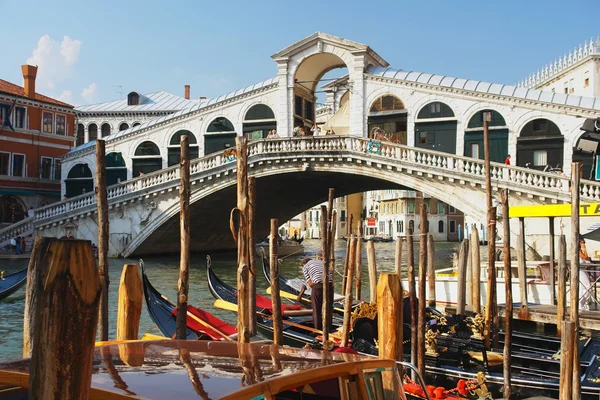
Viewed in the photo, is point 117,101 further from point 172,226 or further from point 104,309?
point 104,309

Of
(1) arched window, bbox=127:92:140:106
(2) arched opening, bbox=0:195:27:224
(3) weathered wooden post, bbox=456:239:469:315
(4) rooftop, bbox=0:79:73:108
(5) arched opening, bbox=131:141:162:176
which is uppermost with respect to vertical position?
(1) arched window, bbox=127:92:140:106

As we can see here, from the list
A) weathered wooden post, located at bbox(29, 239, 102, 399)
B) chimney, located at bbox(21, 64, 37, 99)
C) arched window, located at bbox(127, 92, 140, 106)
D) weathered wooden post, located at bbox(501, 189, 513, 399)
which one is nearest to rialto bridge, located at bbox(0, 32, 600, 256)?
chimney, located at bbox(21, 64, 37, 99)

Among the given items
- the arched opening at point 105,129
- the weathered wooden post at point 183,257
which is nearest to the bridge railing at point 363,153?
the weathered wooden post at point 183,257

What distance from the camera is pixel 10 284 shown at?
9102 mm

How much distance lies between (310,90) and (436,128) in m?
3.86

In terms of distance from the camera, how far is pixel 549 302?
300 inches

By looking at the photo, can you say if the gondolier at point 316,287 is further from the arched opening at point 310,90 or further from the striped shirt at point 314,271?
the arched opening at point 310,90

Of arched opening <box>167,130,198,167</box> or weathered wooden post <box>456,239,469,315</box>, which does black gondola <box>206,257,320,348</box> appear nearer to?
weathered wooden post <box>456,239,469,315</box>

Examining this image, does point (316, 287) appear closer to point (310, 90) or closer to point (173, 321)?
point (173, 321)

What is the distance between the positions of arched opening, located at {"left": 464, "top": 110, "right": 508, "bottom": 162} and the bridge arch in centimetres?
478

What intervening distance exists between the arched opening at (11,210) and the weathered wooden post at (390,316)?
16477mm

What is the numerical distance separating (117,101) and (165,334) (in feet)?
74.0

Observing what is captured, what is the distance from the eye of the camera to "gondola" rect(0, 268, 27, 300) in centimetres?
891

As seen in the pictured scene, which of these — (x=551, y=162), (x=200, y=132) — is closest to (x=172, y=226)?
(x=200, y=132)
